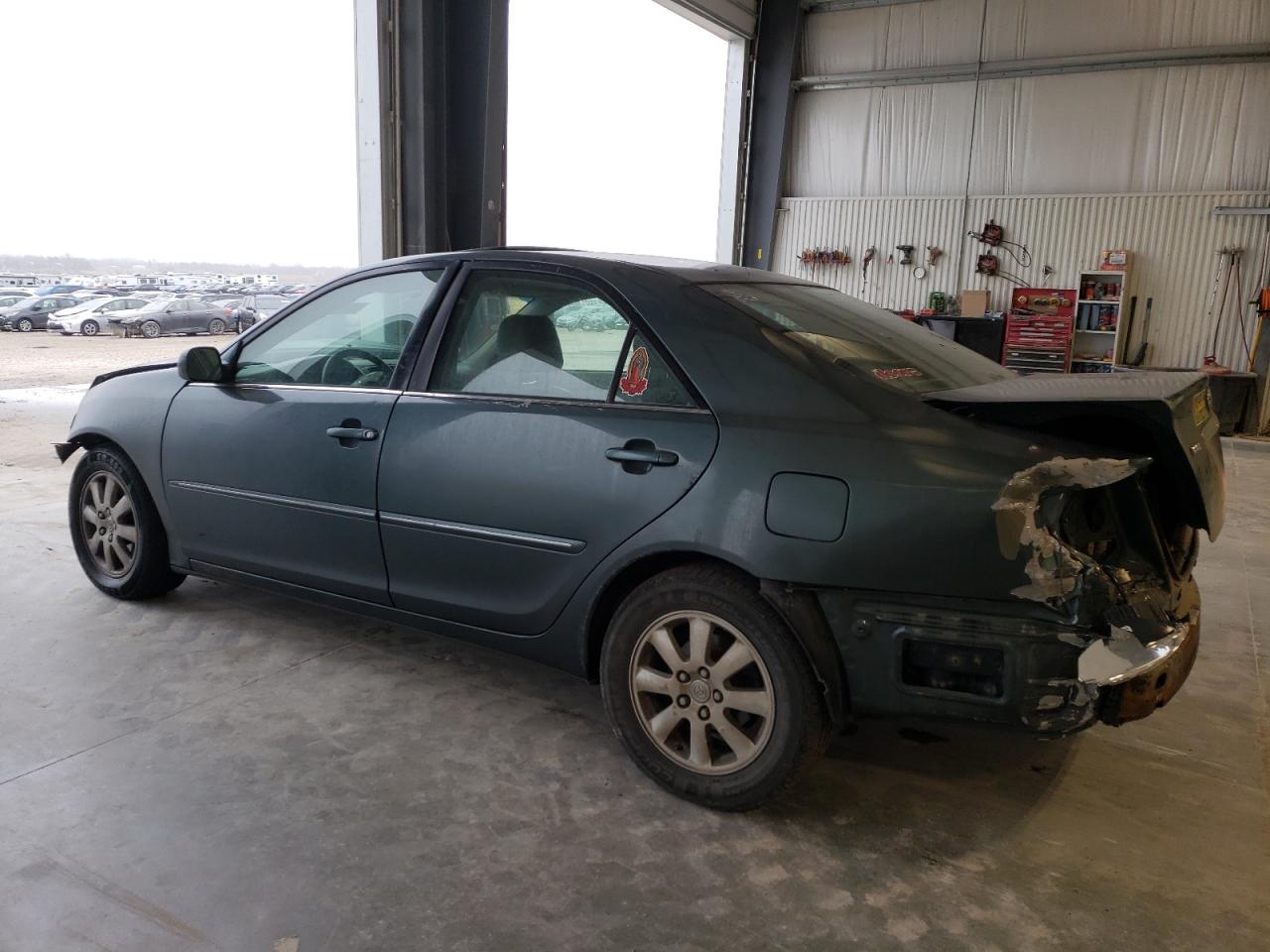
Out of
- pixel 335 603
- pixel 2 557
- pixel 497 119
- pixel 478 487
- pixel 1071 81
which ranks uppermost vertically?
pixel 1071 81

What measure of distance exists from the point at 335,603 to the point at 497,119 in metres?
5.62

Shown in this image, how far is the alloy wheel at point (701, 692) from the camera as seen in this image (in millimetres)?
2166

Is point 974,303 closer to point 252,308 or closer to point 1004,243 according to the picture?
point 1004,243

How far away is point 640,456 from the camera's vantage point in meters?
2.24

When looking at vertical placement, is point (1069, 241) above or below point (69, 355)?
above

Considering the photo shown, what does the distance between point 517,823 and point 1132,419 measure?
1.65m

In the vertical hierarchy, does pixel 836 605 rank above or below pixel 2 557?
above

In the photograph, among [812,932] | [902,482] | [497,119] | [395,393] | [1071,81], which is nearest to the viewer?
[812,932]

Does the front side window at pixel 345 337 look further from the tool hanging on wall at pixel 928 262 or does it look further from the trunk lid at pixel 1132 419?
the tool hanging on wall at pixel 928 262

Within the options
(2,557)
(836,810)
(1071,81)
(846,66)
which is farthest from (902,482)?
(846,66)

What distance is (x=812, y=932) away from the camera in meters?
1.82

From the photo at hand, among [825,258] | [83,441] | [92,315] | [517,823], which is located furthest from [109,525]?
[92,315]

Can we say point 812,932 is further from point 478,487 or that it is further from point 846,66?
point 846,66

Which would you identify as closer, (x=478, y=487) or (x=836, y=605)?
(x=836, y=605)
